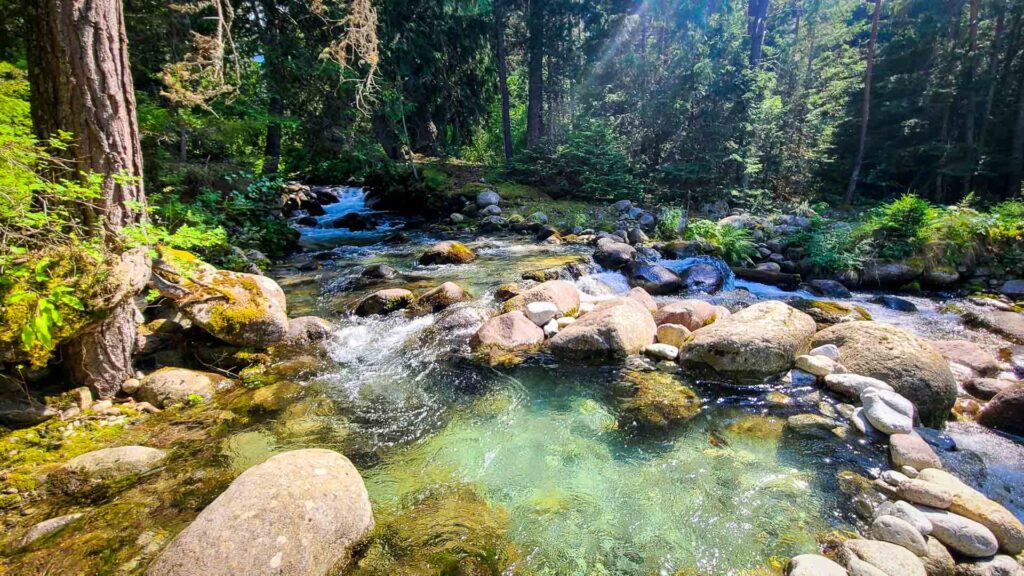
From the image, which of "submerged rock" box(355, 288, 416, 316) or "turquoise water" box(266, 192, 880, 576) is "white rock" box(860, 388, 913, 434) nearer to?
"turquoise water" box(266, 192, 880, 576)

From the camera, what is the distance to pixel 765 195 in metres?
16.8

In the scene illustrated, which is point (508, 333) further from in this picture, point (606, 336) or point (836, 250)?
point (836, 250)

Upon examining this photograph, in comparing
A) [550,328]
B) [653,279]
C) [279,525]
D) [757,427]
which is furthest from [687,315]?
[279,525]

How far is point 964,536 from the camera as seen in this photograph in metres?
2.55

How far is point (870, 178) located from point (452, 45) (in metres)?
19.5

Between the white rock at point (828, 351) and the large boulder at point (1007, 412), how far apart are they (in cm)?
118

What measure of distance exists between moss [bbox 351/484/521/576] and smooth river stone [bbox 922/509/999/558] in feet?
8.41

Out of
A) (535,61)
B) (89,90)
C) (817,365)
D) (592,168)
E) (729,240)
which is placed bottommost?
(817,365)

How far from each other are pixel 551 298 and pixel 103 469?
504cm

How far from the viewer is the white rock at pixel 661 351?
5.22 metres

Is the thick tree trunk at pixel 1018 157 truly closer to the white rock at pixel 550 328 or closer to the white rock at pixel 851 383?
the white rock at pixel 851 383

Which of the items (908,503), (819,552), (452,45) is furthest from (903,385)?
(452,45)

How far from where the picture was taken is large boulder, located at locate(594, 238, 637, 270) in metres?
9.39

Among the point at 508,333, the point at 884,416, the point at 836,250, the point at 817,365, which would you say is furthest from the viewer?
the point at 836,250
